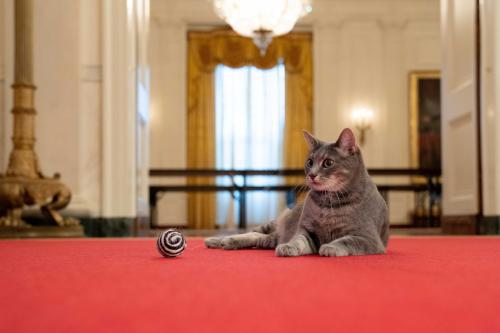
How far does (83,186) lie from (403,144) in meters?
7.66

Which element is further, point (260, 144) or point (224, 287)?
point (260, 144)

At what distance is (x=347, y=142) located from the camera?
232 centimetres

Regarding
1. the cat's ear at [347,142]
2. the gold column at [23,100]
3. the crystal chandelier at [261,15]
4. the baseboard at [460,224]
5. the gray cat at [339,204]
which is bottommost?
the baseboard at [460,224]

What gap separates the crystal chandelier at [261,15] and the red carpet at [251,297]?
19.9 ft

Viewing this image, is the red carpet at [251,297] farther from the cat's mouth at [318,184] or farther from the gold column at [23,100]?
the gold column at [23,100]

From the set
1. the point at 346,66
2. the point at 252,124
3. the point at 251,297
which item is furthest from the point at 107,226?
the point at 346,66

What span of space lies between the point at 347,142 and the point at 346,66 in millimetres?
9399

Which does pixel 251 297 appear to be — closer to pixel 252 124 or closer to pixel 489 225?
pixel 489 225

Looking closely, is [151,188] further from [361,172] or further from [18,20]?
[361,172]

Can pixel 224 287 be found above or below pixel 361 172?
below

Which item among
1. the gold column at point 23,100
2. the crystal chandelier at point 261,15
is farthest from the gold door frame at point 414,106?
the gold column at point 23,100

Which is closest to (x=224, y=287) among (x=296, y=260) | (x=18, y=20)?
(x=296, y=260)

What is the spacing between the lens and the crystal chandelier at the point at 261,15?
758cm

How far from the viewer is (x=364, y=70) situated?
11.5 m
